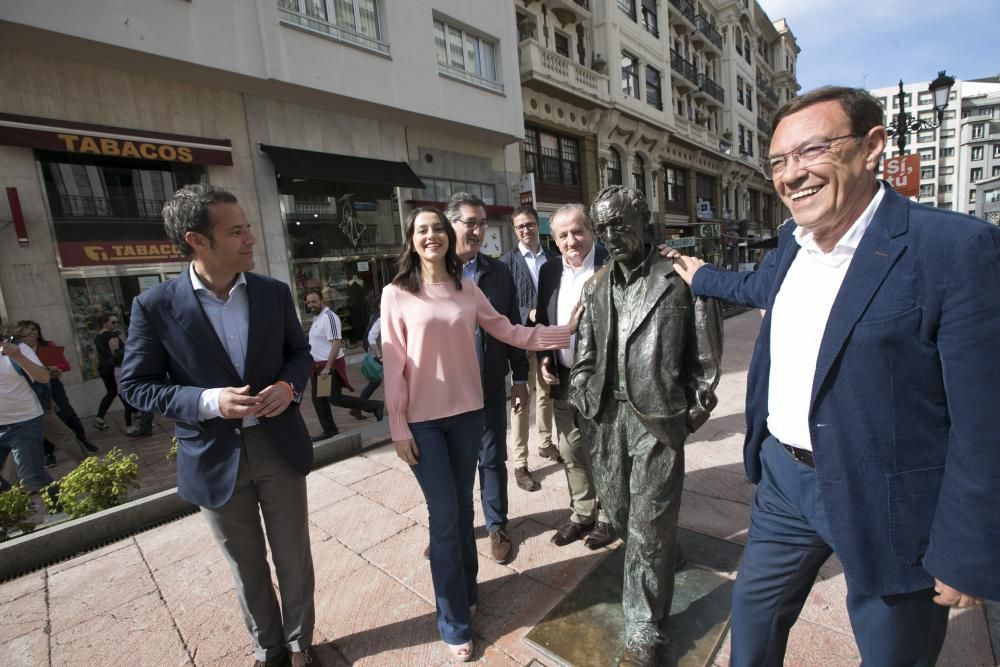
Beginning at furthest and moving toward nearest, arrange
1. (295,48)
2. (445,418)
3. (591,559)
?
(295,48) → (591,559) → (445,418)

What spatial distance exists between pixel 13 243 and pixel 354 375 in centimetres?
554

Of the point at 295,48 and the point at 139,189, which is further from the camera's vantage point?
the point at 295,48

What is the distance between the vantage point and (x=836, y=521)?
1.33 metres

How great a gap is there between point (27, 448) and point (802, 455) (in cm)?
607

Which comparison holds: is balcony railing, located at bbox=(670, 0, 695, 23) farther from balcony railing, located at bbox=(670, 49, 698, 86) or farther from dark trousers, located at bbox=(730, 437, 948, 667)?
dark trousers, located at bbox=(730, 437, 948, 667)

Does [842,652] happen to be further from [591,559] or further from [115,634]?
[115,634]

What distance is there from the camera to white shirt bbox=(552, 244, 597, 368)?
2994 millimetres

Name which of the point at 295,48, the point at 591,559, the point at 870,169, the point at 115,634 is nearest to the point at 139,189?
the point at 295,48

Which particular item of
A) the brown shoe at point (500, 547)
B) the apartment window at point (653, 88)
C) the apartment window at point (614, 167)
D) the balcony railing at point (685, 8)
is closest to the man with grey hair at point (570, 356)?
the brown shoe at point (500, 547)

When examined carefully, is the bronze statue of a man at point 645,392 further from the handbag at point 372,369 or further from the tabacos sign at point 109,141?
the tabacos sign at point 109,141

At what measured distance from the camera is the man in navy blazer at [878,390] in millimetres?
1107

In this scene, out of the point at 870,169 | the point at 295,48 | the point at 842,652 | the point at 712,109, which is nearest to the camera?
the point at 870,169

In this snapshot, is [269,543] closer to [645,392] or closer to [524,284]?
[645,392]

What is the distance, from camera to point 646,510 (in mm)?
2064
